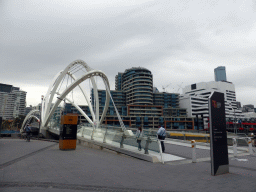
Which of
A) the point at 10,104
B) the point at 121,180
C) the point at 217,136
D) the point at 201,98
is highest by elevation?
the point at 10,104

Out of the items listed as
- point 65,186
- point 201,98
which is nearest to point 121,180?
point 65,186

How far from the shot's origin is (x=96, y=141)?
12.9 meters

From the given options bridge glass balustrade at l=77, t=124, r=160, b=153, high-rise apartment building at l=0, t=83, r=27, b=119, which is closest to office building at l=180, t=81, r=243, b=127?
bridge glass balustrade at l=77, t=124, r=160, b=153

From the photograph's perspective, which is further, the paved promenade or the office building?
the office building

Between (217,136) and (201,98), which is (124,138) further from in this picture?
(201,98)

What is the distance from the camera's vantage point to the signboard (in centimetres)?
569

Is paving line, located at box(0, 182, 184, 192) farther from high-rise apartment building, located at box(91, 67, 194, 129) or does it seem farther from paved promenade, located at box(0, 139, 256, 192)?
high-rise apartment building, located at box(91, 67, 194, 129)

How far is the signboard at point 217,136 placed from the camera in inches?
224

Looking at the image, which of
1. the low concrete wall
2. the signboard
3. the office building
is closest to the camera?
the signboard

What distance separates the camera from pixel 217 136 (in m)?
5.92

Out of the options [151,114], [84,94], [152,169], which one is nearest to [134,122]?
[151,114]

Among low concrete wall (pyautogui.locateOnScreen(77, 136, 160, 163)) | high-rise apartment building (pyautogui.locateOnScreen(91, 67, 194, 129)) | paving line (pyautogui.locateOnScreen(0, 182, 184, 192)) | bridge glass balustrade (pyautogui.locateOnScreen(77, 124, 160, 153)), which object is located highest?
high-rise apartment building (pyautogui.locateOnScreen(91, 67, 194, 129))

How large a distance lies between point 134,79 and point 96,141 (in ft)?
317

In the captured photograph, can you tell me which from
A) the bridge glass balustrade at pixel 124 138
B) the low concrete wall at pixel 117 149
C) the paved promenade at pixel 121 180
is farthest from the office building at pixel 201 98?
the paved promenade at pixel 121 180
